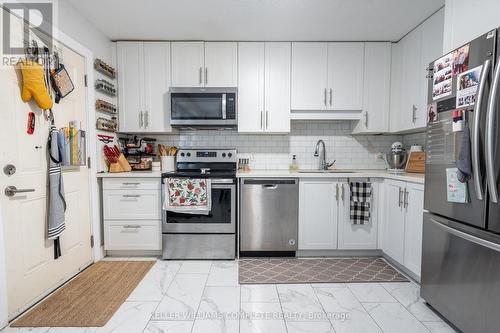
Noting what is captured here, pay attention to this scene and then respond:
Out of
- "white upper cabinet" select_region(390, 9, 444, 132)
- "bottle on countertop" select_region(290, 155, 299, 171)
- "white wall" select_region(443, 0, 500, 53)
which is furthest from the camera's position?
"bottle on countertop" select_region(290, 155, 299, 171)

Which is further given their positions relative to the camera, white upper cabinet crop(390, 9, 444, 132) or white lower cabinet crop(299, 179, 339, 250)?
white lower cabinet crop(299, 179, 339, 250)

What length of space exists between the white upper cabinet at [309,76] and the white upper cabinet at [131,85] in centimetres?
181

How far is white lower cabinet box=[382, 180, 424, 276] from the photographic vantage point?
2.08 m

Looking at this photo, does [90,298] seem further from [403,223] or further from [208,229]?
[403,223]

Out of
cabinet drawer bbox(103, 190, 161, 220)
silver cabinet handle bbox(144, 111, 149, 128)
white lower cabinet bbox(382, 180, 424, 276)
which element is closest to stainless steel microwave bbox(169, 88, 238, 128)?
silver cabinet handle bbox(144, 111, 149, 128)

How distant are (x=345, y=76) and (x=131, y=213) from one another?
9.50 ft

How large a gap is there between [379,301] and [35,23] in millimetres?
3402

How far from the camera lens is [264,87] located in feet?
9.43

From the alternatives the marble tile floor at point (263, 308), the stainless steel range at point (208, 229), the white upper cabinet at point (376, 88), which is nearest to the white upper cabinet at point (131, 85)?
the stainless steel range at point (208, 229)

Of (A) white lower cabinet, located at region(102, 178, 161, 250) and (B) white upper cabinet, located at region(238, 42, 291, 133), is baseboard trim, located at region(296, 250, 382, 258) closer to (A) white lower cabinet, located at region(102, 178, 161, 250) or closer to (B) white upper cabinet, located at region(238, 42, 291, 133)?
(B) white upper cabinet, located at region(238, 42, 291, 133)

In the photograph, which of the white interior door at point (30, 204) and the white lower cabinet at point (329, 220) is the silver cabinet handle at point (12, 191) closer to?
the white interior door at point (30, 204)

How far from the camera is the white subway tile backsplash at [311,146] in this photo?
322 centimetres

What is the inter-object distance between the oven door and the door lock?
49.8 inches

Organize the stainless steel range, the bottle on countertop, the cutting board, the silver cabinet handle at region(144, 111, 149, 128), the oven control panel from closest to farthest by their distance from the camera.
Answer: the cutting board < the stainless steel range < the silver cabinet handle at region(144, 111, 149, 128) < the oven control panel < the bottle on countertop
